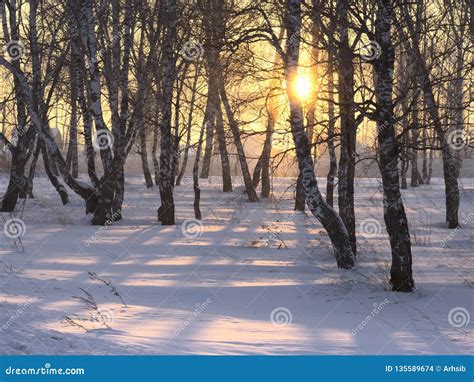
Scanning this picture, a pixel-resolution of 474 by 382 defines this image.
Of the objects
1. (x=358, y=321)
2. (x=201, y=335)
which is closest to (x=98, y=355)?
(x=201, y=335)

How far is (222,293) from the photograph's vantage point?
836 cm

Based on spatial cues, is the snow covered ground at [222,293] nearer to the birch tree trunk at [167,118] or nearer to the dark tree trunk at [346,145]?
the birch tree trunk at [167,118]

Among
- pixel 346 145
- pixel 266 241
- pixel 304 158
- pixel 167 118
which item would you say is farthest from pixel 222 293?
pixel 167 118

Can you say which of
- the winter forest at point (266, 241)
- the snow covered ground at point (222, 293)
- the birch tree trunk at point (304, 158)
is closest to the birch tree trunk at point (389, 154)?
the winter forest at point (266, 241)

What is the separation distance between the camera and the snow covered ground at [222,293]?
17.4ft

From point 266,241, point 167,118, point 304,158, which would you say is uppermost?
point 167,118

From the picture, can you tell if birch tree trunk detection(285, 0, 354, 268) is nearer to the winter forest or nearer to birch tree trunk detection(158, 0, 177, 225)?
the winter forest

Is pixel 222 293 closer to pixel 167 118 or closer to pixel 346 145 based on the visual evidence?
pixel 346 145

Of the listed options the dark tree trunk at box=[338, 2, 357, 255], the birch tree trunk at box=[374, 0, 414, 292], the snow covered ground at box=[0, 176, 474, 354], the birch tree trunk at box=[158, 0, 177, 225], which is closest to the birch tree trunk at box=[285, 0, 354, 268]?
the snow covered ground at box=[0, 176, 474, 354]

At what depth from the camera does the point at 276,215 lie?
64.7 ft

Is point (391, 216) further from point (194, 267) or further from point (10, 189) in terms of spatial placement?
point (10, 189)

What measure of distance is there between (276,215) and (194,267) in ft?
31.7

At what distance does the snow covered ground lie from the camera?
Answer: 5.31 meters

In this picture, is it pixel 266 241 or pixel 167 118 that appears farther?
pixel 167 118
